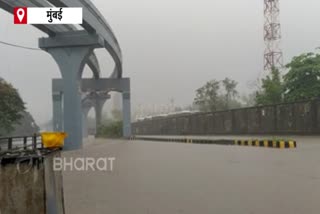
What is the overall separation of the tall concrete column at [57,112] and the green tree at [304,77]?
18.1m

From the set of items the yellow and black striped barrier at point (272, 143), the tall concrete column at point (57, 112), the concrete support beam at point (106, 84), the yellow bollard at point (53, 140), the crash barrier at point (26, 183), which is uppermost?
the concrete support beam at point (106, 84)

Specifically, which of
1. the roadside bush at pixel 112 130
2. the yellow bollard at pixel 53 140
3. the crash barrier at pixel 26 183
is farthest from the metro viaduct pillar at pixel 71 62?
the roadside bush at pixel 112 130

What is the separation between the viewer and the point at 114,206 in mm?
6816

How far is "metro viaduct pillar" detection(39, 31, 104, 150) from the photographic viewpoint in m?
27.3

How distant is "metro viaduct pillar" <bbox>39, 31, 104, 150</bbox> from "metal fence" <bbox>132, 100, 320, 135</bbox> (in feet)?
39.3

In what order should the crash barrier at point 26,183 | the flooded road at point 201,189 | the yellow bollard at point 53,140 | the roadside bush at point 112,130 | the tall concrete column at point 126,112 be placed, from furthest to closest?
the roadside bush at point 112,130 → the tall concrete column at point 126,112 → the flooded road at point 201,189 → the yellow bollard at point 53,140 → the crash barrier at point 26,183

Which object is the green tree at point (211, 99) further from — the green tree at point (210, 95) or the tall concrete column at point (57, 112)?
the tall concrete column at point (57, 112)

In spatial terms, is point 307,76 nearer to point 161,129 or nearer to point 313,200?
point 313,200

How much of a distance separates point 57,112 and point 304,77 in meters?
19.6

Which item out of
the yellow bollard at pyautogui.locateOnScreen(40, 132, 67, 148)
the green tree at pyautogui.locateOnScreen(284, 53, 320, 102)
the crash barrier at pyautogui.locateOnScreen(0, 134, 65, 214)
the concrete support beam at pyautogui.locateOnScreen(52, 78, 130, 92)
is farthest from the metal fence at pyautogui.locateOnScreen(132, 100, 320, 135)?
the crash barrier at pyautogui.locateOnScreen(0, 134, 65, 214)

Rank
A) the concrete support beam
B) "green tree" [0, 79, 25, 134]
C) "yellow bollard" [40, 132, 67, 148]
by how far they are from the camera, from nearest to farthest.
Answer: "yellow bollard" [40, 132, 67, 148] < "green tree" [0, 79, 25, 134] < the concrete support beam

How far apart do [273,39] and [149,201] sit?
145ft

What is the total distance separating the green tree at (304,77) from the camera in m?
31.0

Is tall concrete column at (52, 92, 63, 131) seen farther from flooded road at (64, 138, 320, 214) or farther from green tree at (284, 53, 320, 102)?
flooded road at (64, 138, 320, 214)
